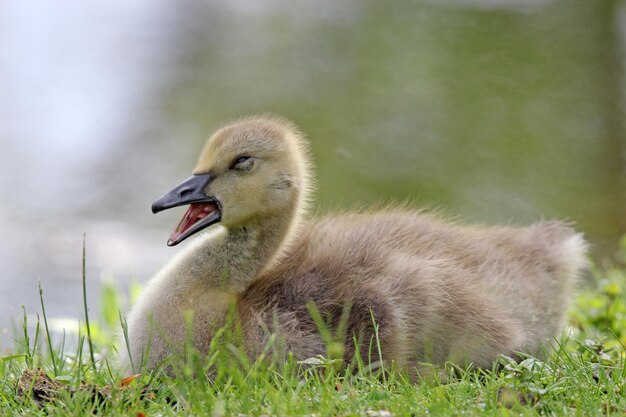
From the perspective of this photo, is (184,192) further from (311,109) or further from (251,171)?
(311,109)

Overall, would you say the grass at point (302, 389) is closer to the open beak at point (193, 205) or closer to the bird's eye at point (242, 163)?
the open beak at point (193, 205)

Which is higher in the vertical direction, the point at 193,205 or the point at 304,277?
the point at 193,205

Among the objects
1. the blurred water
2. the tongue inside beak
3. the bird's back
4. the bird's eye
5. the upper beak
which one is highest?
the bird's eye

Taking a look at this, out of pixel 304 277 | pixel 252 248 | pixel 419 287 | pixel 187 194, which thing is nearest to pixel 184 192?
pixel 187 194

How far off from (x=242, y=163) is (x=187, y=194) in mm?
299

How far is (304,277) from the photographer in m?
4.96

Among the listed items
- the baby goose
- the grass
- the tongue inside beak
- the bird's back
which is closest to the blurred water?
the tongue inside beak

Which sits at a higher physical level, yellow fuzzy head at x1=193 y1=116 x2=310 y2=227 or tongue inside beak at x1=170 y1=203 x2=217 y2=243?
yellow fuzzy head at x1=193 y1=116 x2=310 y2=227

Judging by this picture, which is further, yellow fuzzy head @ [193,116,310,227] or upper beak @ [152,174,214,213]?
yellow fuzzy head @ [193,116,310,227]

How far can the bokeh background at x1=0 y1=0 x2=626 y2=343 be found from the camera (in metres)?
9.27

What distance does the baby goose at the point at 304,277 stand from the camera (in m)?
4.79

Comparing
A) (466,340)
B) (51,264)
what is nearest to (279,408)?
(466,340)

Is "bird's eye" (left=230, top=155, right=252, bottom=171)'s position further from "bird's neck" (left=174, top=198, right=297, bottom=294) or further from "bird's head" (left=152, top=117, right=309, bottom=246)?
"bird's neck" (left=174, top=198, right=297, bottom=294)

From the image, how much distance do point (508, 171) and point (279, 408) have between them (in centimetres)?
660
